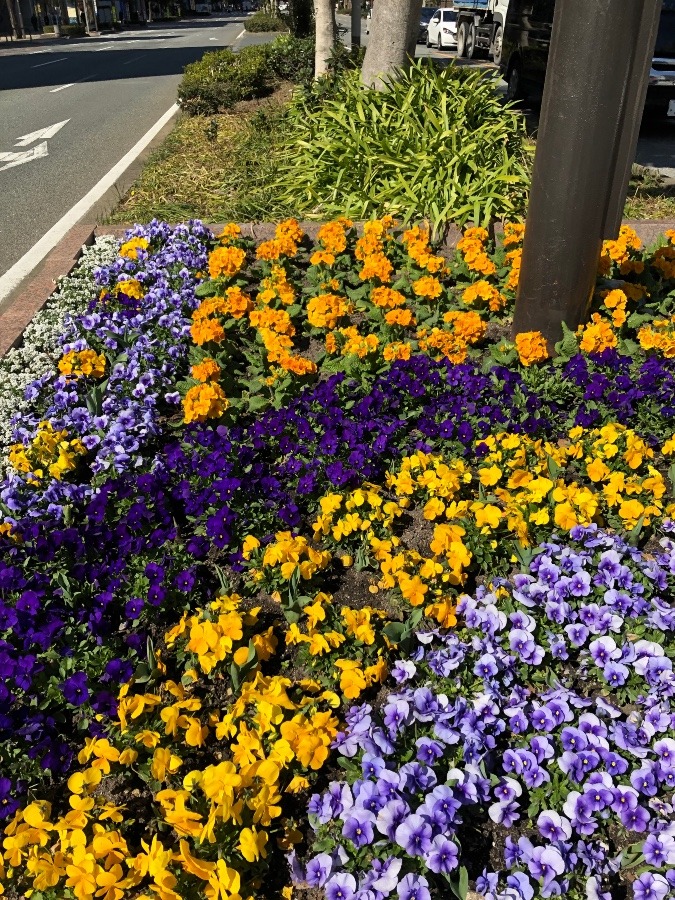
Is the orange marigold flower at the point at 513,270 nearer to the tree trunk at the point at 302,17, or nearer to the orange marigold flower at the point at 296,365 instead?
the orange marigold flower at the point at 296,365

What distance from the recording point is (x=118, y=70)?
2223 centimetres

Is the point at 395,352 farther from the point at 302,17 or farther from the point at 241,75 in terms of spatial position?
the point at 302,17

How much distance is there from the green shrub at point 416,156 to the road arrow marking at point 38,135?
6.48 meters

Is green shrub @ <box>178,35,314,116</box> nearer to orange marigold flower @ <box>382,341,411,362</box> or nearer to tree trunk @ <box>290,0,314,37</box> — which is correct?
tree trunk @ <box>290,0,314,37</box>

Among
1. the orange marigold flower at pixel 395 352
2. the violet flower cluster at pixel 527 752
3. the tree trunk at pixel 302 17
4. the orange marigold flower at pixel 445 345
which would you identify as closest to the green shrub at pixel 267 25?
the tree trunk at pixel 302 17

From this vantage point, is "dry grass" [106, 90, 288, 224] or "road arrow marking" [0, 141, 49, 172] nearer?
"dry grass" [106, 90, 288, 224]

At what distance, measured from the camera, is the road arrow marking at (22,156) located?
1012cm

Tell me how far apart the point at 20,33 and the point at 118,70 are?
90.4ft

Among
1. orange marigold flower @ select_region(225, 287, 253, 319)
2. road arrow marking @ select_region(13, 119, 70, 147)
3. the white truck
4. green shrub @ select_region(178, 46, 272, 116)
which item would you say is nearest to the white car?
the white truck

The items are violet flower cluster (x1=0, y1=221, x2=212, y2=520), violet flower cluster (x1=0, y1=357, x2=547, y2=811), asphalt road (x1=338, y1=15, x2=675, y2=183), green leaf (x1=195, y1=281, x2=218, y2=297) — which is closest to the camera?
violet flower cluster (x1=0, y1=357, x2=547, y2=811)

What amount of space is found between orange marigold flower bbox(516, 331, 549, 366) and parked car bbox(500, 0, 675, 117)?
871cm

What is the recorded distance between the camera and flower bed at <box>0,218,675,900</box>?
1860 millimetres

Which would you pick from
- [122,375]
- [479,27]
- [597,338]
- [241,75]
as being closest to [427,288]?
[597,338]

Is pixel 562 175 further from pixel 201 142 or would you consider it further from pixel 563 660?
pixel 201 142
